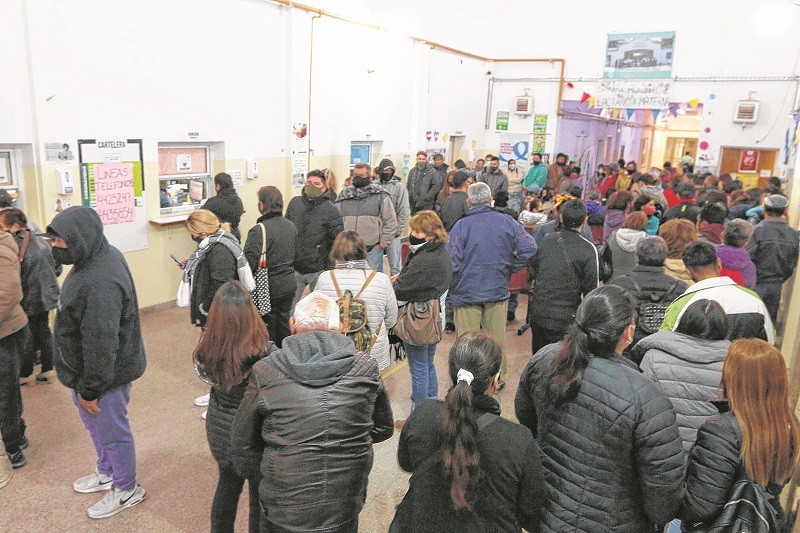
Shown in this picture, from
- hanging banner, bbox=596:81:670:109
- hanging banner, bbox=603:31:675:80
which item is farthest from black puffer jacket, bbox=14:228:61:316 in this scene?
hanging banner, bbox=603:31:675:80

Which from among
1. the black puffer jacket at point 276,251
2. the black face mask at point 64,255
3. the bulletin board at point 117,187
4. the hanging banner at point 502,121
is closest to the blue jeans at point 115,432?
the black face mask at point 64,255

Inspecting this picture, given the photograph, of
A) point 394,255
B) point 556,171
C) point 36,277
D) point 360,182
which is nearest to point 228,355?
point 36,277

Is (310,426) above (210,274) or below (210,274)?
below

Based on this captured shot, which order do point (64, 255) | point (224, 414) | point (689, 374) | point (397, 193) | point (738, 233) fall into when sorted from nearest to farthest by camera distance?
point (689, 374) < point (224, 414) < point (64, 255) < point (738, 233) < point (397, 193)

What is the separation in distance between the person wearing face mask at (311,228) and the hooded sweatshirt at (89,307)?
2459 mm

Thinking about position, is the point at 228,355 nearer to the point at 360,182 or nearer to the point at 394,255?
the point at 360,182

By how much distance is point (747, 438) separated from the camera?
2197 millimetres

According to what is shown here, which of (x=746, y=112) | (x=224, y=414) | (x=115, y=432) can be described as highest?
(x=746, y=112)

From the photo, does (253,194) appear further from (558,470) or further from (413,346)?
(558,470)

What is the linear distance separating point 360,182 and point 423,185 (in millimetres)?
4115

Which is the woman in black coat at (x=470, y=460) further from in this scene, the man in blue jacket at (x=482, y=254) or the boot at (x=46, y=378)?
the boot at (x=46, y=378)

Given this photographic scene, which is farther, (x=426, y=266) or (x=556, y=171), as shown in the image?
(x=556, y=171)

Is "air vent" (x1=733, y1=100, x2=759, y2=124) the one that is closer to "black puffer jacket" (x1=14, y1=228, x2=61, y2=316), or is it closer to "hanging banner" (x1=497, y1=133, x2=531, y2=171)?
"hanging banner" (x1=497, y1=133, x2=531, y2=171)

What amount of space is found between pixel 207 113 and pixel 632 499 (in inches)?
276
